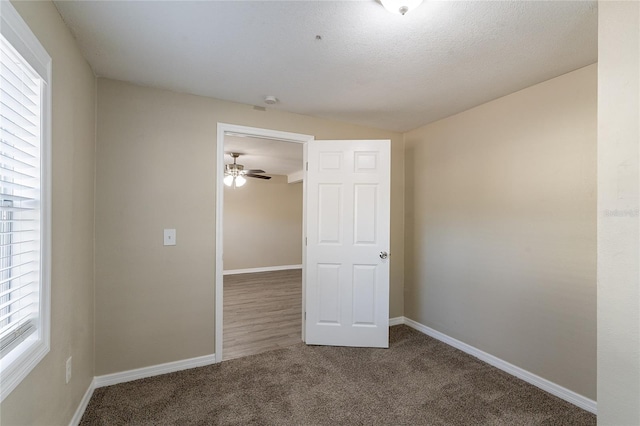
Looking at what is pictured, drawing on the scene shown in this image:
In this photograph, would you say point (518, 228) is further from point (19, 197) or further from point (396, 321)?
point (19, 197)

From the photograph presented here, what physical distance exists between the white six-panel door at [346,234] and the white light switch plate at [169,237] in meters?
1.25

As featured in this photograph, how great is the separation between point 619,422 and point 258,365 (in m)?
2.32

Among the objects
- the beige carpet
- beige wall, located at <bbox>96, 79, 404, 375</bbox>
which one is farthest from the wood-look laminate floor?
beige wall, located at <bbox>96, 79, 404, 375</bbox>

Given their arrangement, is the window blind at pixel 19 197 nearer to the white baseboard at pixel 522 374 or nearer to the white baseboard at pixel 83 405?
the white baseboard at pixel 83 405

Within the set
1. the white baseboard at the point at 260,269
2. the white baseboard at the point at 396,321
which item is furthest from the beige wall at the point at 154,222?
the white baseboard at the point at 260,269

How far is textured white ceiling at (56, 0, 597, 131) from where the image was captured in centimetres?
152

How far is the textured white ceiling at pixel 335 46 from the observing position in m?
1.52

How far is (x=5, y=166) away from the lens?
3.76ft

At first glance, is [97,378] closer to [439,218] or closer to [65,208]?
[65,208]

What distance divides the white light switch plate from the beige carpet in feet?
3.58

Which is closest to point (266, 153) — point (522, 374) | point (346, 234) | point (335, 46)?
point (346, 234)

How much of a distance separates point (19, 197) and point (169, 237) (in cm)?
130

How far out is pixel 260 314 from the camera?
4.00 meters

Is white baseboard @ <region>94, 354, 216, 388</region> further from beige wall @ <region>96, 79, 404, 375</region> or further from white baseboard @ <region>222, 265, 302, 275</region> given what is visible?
white baseboard @ <region>222, 265, 302, 275</region>
